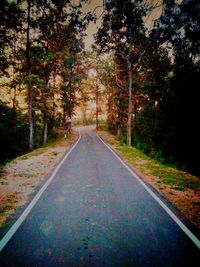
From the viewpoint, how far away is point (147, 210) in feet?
22.8

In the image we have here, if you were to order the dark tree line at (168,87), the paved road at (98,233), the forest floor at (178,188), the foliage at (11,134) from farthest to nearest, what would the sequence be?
the foliage at (11,134) → the dark tree line at (168,87) → the forest floor at (178,188) → the paved road at (98,233)

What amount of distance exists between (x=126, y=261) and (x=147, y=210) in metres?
2.74

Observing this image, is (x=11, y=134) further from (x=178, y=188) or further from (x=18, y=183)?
(x=178, y=188)

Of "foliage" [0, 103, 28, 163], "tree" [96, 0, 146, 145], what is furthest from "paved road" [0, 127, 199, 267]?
"foliage" [0, 103, 28, 163]

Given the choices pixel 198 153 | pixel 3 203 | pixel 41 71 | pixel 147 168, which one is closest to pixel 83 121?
pixel 41 71

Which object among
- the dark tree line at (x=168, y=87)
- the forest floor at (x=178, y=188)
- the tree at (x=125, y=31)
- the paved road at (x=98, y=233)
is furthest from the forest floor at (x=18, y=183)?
the dark tree line at (x=168, y=87)

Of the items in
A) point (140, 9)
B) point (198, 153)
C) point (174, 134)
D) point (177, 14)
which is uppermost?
point (177, 14)

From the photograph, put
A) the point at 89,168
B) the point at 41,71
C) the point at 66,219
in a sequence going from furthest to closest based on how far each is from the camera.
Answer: the point at 41,71, the point at 89,168, the point at 66,219

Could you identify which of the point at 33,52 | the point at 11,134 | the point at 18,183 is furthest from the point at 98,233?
the point at 11,134

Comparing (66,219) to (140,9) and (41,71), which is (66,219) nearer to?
(140,9)

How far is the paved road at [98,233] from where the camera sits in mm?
4438

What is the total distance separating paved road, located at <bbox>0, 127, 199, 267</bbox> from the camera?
4438 millimetres

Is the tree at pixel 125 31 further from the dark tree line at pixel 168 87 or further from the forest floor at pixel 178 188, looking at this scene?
the forest floor at pixel 178 188

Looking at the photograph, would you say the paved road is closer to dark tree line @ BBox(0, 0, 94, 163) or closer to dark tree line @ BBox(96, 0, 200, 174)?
dark tree line @ BBox(0, 0, 94, 163)
